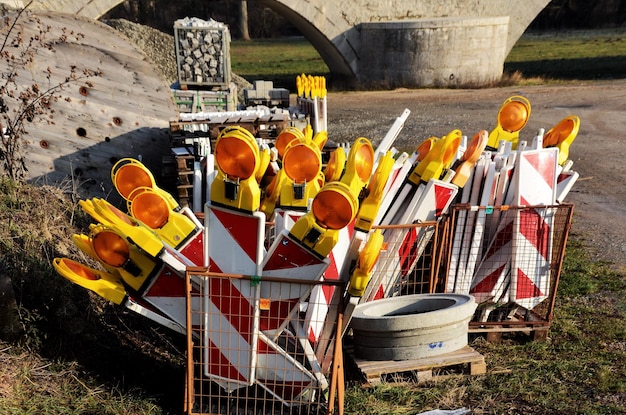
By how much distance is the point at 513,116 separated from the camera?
532 cm

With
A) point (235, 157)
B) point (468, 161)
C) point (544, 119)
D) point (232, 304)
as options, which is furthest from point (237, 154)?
point (544, 119)

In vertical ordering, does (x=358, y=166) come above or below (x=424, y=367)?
above

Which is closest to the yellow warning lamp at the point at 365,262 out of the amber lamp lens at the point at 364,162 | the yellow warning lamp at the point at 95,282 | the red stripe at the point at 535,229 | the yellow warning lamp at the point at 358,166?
the yellow warning lamp at the point at 358,166

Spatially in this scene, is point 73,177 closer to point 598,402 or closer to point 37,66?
point 37,66

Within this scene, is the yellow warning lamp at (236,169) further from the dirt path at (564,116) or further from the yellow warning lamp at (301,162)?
the dirt path at (564,116)

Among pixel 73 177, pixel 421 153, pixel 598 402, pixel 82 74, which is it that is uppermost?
pixel 82 74

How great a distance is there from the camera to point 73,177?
6555mm

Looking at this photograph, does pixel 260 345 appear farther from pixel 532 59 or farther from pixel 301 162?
pixel 532 59

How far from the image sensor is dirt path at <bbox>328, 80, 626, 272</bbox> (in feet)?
24.5

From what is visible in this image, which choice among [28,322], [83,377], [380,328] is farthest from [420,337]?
[28,322]

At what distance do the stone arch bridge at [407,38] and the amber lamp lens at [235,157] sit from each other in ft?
56.9

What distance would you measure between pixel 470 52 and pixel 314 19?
494 centimetres

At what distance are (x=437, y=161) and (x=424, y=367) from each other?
1.39 meters

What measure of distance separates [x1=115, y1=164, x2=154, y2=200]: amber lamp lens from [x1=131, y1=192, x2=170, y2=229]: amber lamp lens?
0.63 ft
